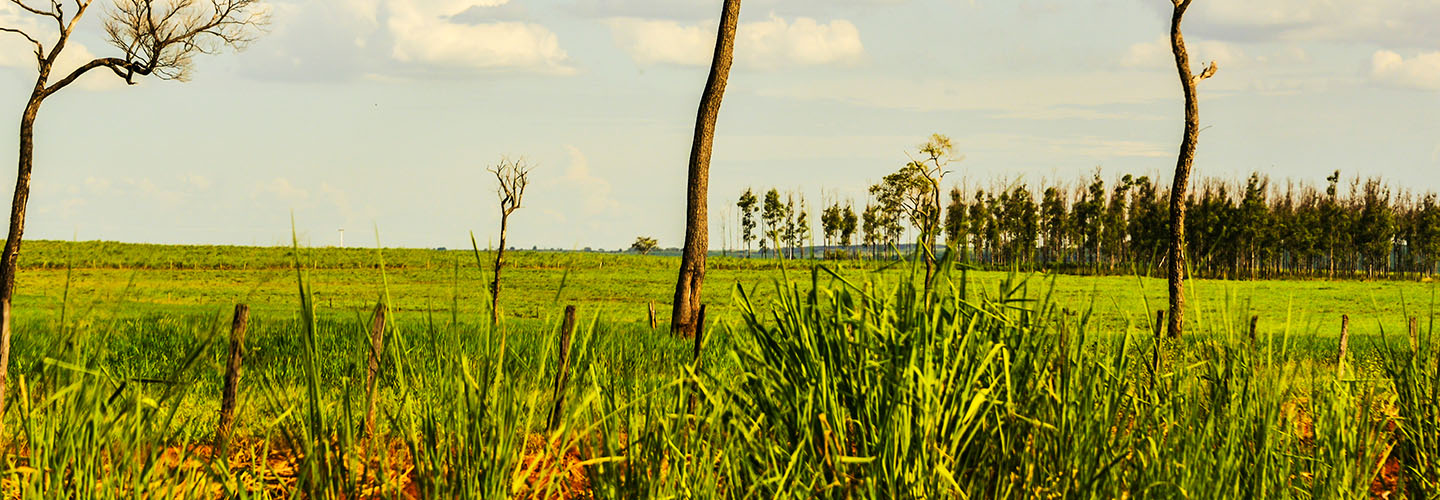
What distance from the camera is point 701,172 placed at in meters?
15.0

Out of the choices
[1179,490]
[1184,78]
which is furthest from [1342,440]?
[1184,78]

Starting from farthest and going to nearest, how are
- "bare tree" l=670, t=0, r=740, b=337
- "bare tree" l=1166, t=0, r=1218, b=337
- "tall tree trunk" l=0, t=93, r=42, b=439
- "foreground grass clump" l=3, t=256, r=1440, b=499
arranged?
1. "tall tree trunk" l=0, t=93, r=42, b=439
2. "bare tree" l=1166, t=0, r=1218, b=337
3. "bare tree" l=670, t=0, r=740, b=337
4. "foreground grass clump" l=3, t=256, r=1440, b=499

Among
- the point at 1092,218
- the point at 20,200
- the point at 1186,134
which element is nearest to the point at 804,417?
the point at 1186,134

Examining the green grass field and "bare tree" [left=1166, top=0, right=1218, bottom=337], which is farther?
the green grass field

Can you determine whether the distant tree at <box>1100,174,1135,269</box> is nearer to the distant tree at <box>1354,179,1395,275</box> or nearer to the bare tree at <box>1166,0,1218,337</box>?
the distant tree at <box>1354,179,1395,275</box>

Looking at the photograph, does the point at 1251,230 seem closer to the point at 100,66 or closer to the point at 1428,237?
the point at 1428,237

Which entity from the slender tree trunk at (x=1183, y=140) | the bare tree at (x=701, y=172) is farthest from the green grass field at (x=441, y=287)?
the bare tree at (x=701, y=172)

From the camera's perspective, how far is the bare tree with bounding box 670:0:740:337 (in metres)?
14.9

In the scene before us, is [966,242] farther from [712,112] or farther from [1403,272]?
[1403,272]

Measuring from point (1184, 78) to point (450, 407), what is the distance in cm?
1864

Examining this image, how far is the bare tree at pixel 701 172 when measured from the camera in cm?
1492

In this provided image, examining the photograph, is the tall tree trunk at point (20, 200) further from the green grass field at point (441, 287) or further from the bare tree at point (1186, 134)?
the bare tree at point (1186, 134)

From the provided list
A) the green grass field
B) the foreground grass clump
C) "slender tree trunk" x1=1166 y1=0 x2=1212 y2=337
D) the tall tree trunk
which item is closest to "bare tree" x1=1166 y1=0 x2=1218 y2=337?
"slender tree trunk" x1=1166 y1=0 x2=1212 y2=337

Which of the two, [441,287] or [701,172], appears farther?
[441,287]
